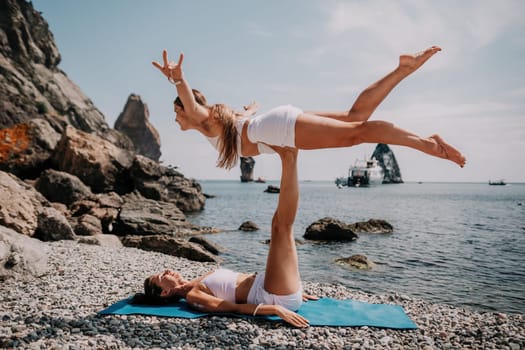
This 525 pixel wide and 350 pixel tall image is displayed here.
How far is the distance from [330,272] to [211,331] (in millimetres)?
7799

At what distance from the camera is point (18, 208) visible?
32.5ft

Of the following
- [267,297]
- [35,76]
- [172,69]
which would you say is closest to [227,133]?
[172,69]

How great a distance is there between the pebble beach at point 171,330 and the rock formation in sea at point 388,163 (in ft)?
488

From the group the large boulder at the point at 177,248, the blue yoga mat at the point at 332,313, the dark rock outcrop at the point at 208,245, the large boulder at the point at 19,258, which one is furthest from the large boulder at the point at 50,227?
the blue yoga mat at the point at 332,313

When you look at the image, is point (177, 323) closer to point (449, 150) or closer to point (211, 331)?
point (211, 331)

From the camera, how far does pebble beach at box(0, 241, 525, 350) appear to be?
4484 millimetres

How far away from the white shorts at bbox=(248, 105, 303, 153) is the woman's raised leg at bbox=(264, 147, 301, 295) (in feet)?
1.14

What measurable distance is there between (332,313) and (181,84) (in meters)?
4.11

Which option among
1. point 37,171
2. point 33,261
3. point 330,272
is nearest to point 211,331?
point 33,261

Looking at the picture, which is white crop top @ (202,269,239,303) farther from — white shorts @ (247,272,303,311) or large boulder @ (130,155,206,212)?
large boulder @ (130,155,206,212)

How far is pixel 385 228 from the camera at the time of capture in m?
22.9

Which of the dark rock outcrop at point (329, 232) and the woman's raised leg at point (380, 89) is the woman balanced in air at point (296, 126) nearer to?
the woman's raised leg at point (380, 89)

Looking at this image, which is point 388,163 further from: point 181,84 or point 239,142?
point 181,84

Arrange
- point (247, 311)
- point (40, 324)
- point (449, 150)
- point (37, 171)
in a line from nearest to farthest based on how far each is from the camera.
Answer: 1. point (449, 150)
2. point (40, 324)
3. point (247, 311)
4. point (37, 171)
